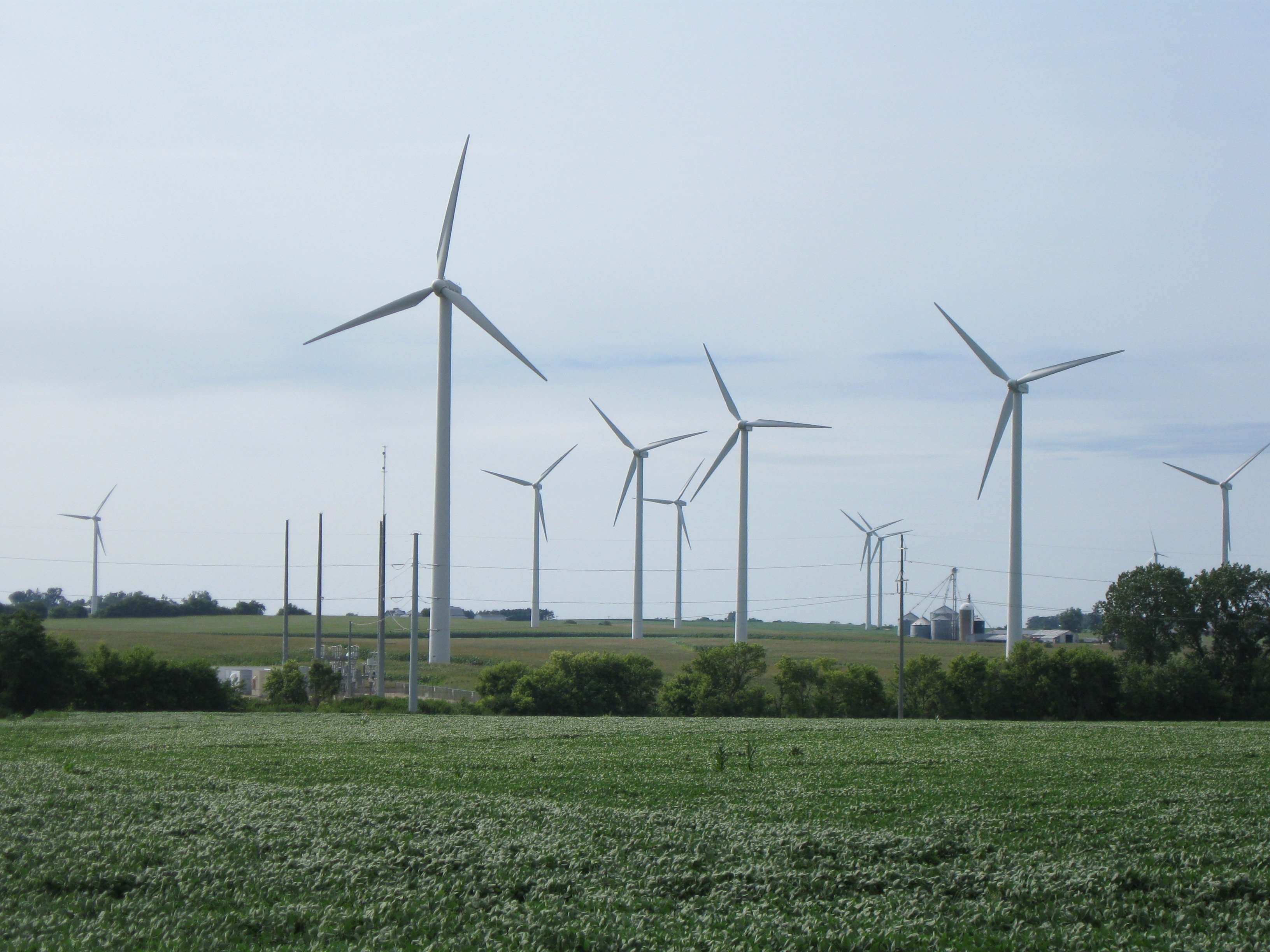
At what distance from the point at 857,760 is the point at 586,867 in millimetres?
18286

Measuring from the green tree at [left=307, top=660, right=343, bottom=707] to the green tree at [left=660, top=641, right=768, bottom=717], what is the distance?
898 inches

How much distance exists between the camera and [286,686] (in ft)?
256

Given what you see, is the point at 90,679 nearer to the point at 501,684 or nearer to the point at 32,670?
the point at 32,670

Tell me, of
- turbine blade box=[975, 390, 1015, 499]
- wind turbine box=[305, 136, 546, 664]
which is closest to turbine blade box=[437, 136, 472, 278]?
wind turbine box=[305, 136, 546, 664]

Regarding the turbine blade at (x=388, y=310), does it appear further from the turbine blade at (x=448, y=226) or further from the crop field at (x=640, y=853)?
the crop field at (x=640, y=853)

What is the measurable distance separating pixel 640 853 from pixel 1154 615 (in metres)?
73.4

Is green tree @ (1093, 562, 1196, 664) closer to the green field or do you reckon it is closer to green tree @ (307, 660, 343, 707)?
the green field

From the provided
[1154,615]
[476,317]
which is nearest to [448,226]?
[476,317]

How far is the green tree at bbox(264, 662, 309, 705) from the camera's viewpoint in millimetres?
77562

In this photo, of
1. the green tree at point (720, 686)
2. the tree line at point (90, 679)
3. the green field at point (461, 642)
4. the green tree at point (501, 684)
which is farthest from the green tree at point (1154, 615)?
the tree line at point (90, 679)

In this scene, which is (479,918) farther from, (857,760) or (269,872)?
(857,760)

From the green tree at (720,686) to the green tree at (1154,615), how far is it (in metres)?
26.8

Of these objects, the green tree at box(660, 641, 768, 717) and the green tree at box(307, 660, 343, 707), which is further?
the green tree at box(307, 660, 343, 707)

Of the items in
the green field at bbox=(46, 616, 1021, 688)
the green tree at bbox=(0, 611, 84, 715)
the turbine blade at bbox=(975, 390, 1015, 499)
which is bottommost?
the green field at bbox=(46, 616, 1021, 688)
